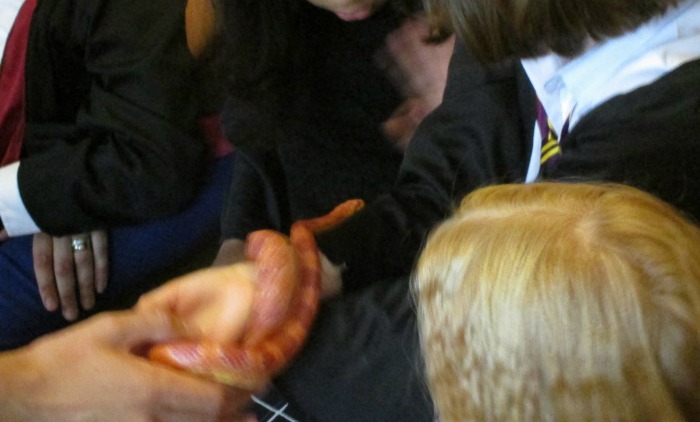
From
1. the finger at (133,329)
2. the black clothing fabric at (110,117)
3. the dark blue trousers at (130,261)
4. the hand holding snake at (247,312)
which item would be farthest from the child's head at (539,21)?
the dark blue trousers at (130,261)

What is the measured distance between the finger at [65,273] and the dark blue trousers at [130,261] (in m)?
0.03

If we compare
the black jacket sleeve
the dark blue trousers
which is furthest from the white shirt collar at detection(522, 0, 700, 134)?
the dark blue trousers

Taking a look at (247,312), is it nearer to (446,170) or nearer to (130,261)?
(446,170)

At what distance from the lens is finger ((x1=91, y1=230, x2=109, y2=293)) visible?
3.60 feet

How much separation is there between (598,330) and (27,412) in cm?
39

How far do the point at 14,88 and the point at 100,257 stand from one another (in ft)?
0.87

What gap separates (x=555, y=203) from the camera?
0.49m

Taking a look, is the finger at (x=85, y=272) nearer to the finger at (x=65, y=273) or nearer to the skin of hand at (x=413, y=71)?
the finger at (x=65, y=273)

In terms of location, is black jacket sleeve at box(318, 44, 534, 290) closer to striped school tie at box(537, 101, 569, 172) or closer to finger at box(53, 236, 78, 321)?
striped school tie at box(537, 101, 569, 172)

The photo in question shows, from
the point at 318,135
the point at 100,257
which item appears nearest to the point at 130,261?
the point at 100,257

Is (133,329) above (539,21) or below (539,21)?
below

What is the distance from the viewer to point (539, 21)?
604mm

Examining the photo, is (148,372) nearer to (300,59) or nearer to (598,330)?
(598,330)

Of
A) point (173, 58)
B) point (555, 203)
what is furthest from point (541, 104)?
point (173, 58)
